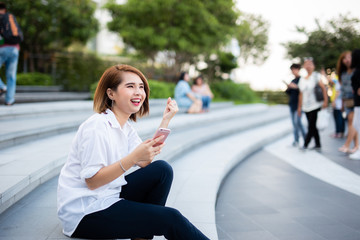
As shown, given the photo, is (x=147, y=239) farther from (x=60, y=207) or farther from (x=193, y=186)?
(x=193, y=186)

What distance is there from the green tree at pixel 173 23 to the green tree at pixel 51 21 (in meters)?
1.12

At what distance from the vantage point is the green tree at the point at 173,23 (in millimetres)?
14312

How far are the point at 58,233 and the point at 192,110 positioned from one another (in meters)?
8.58

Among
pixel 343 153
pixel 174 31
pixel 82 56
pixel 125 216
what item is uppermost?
pixel 174 31

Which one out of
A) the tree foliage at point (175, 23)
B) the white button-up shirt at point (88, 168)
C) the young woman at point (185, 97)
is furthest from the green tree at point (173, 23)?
the white button-up shirt at point (88, 168)

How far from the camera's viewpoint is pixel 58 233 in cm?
252

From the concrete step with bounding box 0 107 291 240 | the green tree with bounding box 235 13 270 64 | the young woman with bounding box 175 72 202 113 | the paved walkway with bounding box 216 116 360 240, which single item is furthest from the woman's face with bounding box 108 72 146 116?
the green tree with bounding box 235 13 270 64

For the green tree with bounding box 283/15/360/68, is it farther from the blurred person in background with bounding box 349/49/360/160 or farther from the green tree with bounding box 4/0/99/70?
the blurred person in background with bounding box 349/49/360/160

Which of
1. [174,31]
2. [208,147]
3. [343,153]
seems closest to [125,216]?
[208,147]

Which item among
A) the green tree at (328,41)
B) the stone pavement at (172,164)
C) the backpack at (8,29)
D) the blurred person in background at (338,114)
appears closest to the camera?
the stone pavement at (172,164)

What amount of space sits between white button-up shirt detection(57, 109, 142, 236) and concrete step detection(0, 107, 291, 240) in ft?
1.35

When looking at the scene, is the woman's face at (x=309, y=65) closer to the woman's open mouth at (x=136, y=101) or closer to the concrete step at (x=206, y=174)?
the concrete step at (x=206, y=174)

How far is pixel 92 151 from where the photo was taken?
6.67 ft

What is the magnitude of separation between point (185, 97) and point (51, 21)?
730cm
